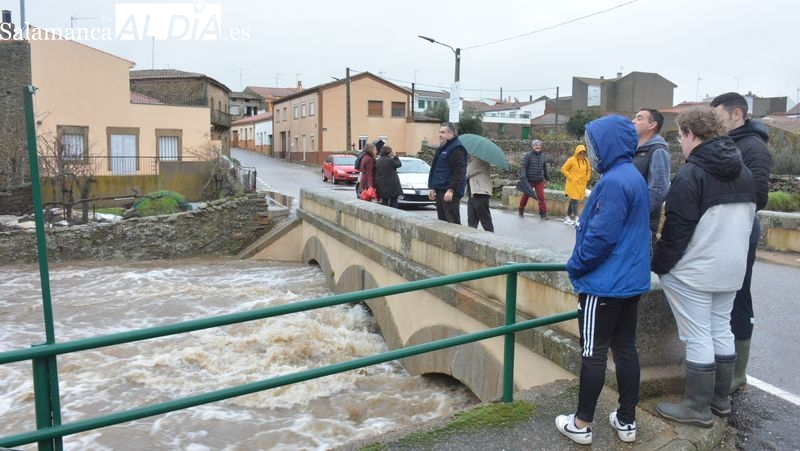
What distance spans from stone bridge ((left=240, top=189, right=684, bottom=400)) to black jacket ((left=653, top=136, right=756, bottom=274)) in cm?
60

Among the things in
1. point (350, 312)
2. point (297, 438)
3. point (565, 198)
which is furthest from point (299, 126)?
point (297, 438)

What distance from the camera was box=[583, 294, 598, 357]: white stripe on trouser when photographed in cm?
316

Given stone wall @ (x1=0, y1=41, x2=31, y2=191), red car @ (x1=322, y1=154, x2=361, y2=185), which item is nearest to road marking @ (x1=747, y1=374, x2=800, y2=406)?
red car @ (x1=322, y1=154, x2=361, y2=185)

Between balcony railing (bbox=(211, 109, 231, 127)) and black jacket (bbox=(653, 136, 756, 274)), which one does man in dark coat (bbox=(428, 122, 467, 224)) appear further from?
balcony railing (bbox=(211, 109, 231, 127))

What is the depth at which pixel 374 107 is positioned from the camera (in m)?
47.9

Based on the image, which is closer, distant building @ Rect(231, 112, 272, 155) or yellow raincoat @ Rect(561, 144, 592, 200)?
yellow raincoat @ Rect(561, 144, 592, 200)

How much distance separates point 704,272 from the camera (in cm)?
329

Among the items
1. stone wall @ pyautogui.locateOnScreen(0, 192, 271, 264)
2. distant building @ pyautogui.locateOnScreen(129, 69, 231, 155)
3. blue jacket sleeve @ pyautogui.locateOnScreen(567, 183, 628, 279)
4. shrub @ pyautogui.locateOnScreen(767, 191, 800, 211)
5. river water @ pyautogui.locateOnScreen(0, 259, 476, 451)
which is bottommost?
river water @ pyautogui.locateOnScreen(0, 259, 476, 451)

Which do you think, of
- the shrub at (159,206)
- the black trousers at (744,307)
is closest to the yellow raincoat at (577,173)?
the black trousers at (744,307)

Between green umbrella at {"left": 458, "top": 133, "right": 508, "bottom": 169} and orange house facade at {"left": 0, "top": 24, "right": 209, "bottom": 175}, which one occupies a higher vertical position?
orange house facade at {"left": 0, "top": 24, "right": 209, "bottom": 175}

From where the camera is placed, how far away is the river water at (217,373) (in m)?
5.91

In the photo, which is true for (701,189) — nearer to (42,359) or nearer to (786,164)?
(42,359)

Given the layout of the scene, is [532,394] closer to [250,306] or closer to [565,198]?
[250,306]

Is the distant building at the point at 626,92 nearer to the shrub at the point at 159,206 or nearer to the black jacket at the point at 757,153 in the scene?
the shrub at the point at 159,206
